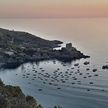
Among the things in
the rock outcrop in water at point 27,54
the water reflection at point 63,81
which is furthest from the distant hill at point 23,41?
the water reflection at point 63,81

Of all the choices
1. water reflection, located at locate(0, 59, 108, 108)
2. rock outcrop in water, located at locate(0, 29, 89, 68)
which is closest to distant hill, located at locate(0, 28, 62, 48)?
rock outcrop in water, located at locate(0, 29, 89, 68)

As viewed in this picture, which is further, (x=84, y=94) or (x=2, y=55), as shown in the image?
(x=2, y=55)

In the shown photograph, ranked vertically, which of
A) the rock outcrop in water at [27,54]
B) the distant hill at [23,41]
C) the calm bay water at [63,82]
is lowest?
the calm bay water at [63,82]

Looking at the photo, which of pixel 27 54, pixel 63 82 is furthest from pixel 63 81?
pixel 27 54

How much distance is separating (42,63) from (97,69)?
80.2 ft

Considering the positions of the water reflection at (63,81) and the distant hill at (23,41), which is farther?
the distant hill at (23,41)

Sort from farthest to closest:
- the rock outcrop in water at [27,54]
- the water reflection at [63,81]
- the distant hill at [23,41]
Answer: the distant hill at [23,41], the rock outcrop in water at [27,54], the water reflection at [63,81]

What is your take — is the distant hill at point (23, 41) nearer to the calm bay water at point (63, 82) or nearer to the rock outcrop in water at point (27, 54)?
the rock outcrop in water at point (27, 54)

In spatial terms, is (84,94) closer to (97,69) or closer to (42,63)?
(97,69)

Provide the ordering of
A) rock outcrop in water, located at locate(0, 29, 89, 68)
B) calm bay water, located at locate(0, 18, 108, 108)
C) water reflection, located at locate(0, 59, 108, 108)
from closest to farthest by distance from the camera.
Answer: calm bay water, located at locate(0, 18, 108, 108) < water reflection, located at locate(0, 59, 108, 108) < rock outcrop in water, located at locate(0, 29, 89, 68)

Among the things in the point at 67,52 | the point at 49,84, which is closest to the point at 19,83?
the point at 49,84

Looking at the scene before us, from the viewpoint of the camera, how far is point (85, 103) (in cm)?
7594

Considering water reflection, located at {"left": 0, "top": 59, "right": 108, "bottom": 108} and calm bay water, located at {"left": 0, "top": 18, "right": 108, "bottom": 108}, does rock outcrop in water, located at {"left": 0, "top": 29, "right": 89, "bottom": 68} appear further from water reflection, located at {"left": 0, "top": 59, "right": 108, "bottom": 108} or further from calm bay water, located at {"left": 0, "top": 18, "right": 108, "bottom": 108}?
water reflection, located at {"left": 0, "top": 59, "right": 108, "bottom": 108}

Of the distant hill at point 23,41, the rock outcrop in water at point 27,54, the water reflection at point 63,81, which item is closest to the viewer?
the water reflection at point 63,81
